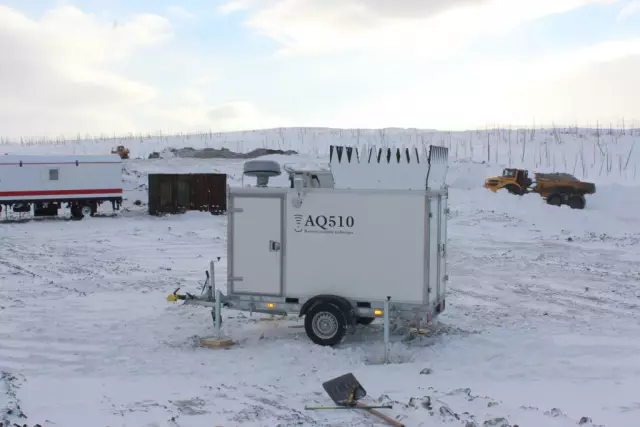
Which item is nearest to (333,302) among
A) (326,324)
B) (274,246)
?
(326,324)

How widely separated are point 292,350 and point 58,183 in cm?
2393

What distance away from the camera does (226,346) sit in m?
10.8

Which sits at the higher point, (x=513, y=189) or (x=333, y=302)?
(x=513, y=189)

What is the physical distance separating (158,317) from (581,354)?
7050 mm

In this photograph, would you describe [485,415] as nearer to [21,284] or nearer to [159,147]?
[21,284]

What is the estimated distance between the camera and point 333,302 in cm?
1057

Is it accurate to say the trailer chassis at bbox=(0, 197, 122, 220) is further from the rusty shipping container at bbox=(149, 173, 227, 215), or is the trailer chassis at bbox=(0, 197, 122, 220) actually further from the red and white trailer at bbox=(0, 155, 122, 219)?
the rusty shipping container at bbox=(149, 173, 227, 215)

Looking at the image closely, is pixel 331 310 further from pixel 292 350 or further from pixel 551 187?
pixel 551 187

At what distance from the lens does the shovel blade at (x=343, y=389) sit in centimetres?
811

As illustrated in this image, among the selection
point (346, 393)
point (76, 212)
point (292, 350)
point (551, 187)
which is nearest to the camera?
point (346, 393)

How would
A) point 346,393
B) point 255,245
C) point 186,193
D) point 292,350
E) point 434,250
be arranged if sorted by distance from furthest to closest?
point 186,193, point 255,245, point 434,250, point 292,350, point 346,393

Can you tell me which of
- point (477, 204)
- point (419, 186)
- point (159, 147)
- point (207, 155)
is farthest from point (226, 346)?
point (159, 147)

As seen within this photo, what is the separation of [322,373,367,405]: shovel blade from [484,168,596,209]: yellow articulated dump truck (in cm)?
2704

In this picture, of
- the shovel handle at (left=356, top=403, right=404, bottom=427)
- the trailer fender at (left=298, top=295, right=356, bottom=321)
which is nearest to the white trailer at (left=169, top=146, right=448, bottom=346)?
the trailer fender at (left=298, top=295, right=356, bottom=321)
